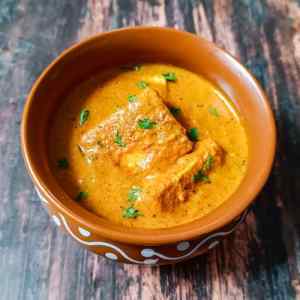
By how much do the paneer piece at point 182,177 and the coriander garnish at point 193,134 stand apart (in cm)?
7

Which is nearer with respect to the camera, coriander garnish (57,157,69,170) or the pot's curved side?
the pot's curved side

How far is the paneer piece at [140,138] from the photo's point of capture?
5.99 ft

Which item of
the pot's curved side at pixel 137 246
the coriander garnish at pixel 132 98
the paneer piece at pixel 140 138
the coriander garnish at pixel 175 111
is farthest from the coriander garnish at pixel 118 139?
the pot's curved side at pixel 137 246

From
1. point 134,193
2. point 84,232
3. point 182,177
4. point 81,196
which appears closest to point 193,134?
point 182,177

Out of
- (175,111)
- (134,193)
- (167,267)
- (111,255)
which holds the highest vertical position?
(175,111)

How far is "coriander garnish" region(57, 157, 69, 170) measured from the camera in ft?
5.98

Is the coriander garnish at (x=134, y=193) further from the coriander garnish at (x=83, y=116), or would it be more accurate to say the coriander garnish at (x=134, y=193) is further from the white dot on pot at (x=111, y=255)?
the coriander garnish at (x=83, y=116)

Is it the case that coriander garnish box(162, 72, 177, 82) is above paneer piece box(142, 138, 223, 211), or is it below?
above

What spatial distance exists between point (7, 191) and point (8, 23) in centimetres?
103

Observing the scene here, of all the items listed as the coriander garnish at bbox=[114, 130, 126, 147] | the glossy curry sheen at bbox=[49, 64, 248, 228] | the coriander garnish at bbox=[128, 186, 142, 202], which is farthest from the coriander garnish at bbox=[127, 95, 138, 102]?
the coriander garnish at bbox=[128, 186, 142, 202]

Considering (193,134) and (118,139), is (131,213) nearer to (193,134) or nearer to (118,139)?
(118,139)

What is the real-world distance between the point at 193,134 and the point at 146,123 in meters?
0.21

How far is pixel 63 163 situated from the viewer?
183 centimetres

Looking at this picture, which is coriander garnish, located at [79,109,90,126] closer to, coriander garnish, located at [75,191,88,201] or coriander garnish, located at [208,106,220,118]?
coriander garnish, located at [75,191,88,201]
